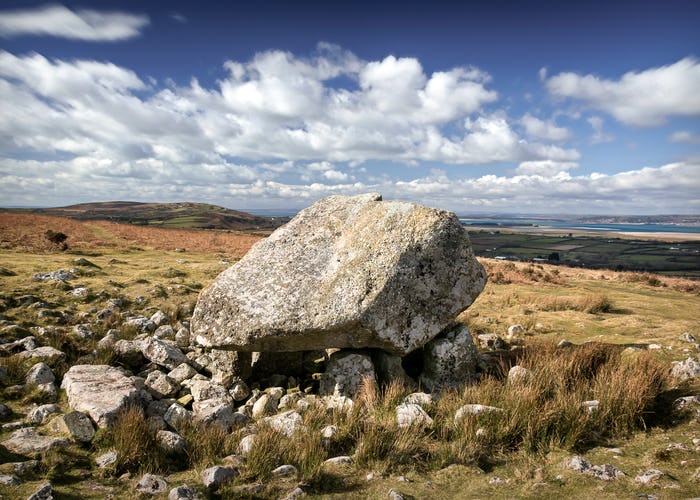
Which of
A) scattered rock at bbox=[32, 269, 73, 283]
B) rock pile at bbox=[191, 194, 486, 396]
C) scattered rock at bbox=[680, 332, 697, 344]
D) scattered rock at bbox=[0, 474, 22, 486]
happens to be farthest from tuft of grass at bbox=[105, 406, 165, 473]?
scattered rock at bbox=[680, 332, 697, 344]

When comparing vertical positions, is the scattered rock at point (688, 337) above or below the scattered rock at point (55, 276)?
below

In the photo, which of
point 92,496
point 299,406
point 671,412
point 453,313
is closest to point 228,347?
point 299,406

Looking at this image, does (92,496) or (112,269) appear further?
(112,269)

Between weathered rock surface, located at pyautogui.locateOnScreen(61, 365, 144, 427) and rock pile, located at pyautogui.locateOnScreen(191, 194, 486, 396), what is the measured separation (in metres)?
1.69

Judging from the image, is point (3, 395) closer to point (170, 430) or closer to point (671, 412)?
point (170, 430)

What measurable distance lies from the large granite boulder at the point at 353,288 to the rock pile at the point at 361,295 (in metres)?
0.02

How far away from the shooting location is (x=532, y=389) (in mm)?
7238

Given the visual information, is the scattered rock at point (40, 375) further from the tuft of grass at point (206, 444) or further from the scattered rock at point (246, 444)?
the scattered rock at point (246, 444)

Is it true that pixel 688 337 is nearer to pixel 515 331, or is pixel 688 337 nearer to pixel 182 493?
pixel 515 331

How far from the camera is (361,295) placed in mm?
8352

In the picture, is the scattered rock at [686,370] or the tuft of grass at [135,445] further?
the scattered rock at [686,370]

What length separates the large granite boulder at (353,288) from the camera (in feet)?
27.5

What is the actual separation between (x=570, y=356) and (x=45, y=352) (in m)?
11.8

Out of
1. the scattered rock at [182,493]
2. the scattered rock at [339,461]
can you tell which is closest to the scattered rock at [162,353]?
the scattered rock at [182,493]
